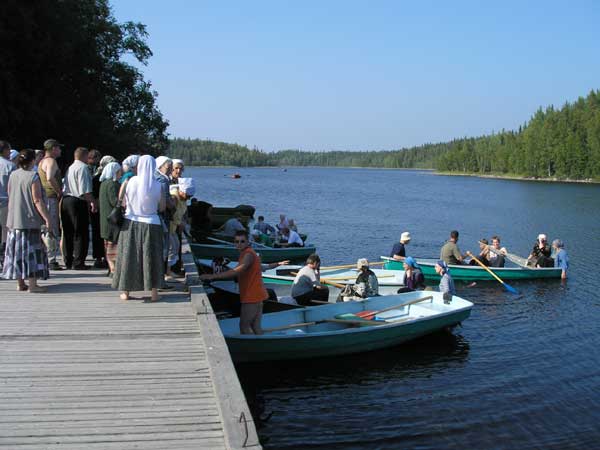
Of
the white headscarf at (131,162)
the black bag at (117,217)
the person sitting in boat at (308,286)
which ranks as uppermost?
the white headscarf at (131,162)

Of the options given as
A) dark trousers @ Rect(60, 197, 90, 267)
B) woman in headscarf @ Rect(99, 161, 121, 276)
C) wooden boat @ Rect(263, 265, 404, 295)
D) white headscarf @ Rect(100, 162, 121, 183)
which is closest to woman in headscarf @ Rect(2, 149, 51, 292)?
woman in headscarf @ Rect(99, 161, 121, 276)

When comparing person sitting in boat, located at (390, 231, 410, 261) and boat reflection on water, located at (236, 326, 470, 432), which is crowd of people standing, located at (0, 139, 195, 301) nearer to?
boat reflection on water, located at (236, 326, 470, 432)

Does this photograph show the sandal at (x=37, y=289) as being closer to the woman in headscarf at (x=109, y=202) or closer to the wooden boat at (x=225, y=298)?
the woman in headscarf at (x=109, y=202)

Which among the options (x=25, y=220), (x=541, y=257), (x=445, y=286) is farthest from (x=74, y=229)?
(x=541, y=257)

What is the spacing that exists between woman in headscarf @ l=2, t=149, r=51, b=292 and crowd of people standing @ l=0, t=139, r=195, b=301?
0.01m

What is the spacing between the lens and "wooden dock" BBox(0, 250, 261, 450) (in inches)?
178

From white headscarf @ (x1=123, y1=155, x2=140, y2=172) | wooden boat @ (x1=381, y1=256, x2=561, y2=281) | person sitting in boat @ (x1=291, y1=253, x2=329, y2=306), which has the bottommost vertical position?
wooden boat @ (x1=381, y1=256, x2=561, y2=281)

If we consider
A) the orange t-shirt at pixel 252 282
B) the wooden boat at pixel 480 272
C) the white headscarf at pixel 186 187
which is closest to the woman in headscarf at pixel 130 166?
the white headscarf at pixel 186 187

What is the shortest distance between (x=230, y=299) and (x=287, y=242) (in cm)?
1132

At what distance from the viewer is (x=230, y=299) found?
13.3m

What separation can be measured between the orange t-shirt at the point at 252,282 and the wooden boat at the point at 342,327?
32.2 inches

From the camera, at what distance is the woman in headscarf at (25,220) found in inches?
318

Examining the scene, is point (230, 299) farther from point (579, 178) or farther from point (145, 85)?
point (579, 178)

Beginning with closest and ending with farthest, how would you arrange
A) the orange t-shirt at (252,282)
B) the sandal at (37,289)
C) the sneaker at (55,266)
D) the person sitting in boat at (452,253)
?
the sandal at (37,289) < the orange t-shirt at (252,282) < the sneaker at (55,266) < the person sitting in boat at (452,253)
